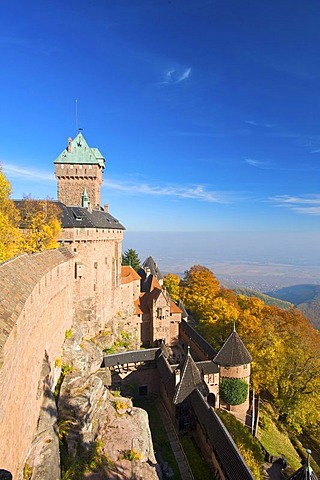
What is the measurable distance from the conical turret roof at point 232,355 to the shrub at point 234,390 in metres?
1.60

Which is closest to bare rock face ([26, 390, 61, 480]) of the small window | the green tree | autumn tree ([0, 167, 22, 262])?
autumn tree ([0, 167, 22, 262])

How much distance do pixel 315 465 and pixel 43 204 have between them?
101 feet

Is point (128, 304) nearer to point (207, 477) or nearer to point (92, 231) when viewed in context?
point (92, 231)

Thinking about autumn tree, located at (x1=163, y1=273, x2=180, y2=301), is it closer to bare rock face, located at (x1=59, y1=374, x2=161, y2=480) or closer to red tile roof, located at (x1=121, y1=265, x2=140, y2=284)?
red tile roof, located at (x1=121, y1=265, x2=140, y2=284)

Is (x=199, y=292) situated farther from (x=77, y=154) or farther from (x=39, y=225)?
(x=39, y=225)

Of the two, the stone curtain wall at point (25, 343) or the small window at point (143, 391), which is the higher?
the stone curtain wall at point (25, 343)

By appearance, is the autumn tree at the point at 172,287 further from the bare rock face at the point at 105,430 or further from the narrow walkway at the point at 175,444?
the bare rock face at the point at 105,430

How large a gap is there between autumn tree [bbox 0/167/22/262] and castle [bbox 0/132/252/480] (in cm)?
268

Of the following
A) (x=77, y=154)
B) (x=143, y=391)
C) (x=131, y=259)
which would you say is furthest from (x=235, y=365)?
(x=131, y=259)

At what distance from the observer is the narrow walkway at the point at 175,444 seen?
17769mm

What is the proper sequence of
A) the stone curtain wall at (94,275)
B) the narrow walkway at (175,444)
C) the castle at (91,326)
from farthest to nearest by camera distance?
the stone curtain wall at (94,275) < the narrow walkway at (175,444) < the castle at (91,326)

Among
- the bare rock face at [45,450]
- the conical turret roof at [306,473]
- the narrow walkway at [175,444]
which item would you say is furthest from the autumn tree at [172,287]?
the conical turret roof at [306,473]

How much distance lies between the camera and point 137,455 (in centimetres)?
1569

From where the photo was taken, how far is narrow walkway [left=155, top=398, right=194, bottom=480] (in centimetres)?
1777
